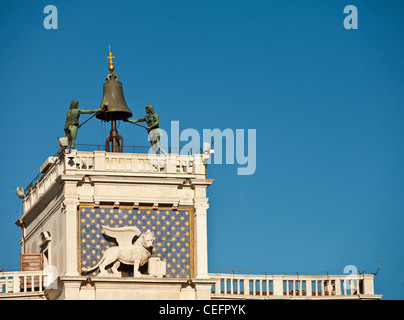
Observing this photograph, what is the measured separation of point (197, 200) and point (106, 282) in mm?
6523

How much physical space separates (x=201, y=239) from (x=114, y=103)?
9405 mm

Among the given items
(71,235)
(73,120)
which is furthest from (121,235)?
(73,120)

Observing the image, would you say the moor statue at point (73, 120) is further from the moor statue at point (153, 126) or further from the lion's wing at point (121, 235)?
the lion's wing at point (121, 235)

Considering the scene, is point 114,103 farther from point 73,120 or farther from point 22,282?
point 22,282

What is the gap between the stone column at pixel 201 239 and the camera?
75.8 m

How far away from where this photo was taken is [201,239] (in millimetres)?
76250

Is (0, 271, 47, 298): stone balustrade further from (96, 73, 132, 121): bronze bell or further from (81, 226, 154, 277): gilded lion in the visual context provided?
(96, 73, 132, 121): bronze bell

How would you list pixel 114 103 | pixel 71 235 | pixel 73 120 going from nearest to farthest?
1. pixel 71 235
2. pixel 73 120
3. pixel 114 103

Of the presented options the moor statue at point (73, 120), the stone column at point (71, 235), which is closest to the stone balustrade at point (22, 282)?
the stone column at point (71, 235)

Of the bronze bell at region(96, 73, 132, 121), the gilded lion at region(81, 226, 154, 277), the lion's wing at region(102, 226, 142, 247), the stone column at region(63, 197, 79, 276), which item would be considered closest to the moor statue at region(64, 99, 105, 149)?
the bronze bell at region(96, 73, 132, 121)
